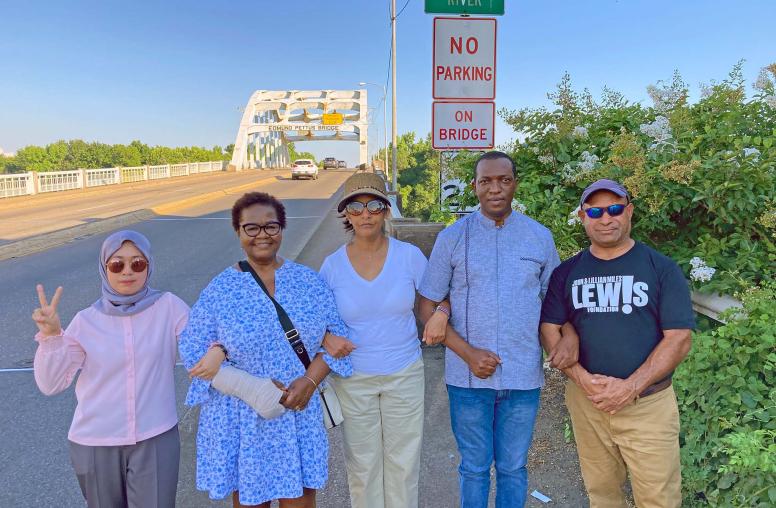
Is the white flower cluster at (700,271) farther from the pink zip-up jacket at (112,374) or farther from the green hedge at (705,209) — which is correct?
the pink zip-up jacket at (112,374)

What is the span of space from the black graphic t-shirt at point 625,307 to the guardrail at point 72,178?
25.2m

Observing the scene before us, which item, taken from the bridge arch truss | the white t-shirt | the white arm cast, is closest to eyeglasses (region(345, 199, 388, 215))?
the white t-shirt

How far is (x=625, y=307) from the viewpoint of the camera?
2094 mm

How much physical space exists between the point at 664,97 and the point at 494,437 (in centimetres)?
293

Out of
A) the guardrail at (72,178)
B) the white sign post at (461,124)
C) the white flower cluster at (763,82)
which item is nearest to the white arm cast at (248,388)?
the white sign post at (461,124)

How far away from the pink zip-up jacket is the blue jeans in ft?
4.24

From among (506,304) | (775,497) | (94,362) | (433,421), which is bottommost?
(433,421)

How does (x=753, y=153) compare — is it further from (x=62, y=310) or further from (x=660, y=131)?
(x=62, y=310)

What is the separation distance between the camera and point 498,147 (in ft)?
14.6

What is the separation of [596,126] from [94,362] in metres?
3.70

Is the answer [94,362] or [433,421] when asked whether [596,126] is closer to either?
[433,421]

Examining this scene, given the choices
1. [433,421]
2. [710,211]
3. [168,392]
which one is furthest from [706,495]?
[168,392]

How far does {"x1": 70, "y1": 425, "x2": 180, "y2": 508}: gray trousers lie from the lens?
208 cm

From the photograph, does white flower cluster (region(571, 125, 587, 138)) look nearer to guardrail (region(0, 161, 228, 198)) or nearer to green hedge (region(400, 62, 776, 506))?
green hedge (region(400, 62, 776, 506))
